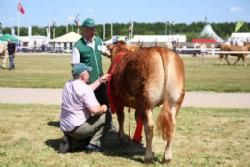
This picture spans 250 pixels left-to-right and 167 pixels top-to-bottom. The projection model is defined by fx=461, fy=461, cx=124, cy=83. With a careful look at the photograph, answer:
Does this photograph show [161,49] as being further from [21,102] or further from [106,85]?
[21,102]

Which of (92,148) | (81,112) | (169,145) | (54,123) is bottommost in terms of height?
(54,123)

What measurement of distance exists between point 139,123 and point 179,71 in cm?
155

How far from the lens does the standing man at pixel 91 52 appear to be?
7.79 m

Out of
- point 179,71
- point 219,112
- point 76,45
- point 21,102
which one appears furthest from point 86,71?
point 21,102

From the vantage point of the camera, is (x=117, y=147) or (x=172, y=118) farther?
(x=117, y=147)

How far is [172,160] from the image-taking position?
6.77 metres

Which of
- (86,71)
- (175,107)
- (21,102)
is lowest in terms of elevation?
(21,102)

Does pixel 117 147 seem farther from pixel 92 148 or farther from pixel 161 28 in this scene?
pixel 161 28

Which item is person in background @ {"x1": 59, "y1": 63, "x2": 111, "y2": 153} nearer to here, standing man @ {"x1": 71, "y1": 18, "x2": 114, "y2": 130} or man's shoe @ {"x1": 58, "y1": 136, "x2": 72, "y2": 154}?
man's shoe @ {"x1": 58, "y1": 136, "x2": 72, "y2": 154}

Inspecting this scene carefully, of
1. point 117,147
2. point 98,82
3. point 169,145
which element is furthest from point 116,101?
point 169,145

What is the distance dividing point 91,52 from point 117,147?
1.70 m

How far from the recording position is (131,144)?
7.99m

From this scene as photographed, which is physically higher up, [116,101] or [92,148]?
[116,101]

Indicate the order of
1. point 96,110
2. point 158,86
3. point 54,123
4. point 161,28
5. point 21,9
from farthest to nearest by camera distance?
1. point 161,28
2. point 21,9
3. point 54,123
4. point 96,110
5. point 158,86
